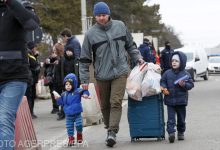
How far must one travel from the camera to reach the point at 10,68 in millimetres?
6395

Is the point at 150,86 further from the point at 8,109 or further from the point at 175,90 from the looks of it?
the point at 8,109

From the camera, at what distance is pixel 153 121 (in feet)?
31.8

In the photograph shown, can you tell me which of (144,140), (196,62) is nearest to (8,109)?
(144,140)

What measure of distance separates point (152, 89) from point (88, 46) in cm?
114

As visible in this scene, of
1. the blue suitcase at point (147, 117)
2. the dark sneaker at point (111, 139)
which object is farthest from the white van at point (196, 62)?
the dark sneaker at point (111, 139)

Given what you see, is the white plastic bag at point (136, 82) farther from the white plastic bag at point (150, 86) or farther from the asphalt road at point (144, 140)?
the asphalt road at point (144, 140)

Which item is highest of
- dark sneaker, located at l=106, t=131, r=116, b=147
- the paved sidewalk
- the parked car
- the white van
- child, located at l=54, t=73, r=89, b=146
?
child, located at l=54, t=73, r=89, b=146

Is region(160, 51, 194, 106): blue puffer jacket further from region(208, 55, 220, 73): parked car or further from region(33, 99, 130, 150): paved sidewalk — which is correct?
region(208, 55, 220, 73): parked car

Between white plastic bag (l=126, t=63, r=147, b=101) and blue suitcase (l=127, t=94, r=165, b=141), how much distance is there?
0.18m

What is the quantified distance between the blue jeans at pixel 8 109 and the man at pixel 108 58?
A: 2.98m

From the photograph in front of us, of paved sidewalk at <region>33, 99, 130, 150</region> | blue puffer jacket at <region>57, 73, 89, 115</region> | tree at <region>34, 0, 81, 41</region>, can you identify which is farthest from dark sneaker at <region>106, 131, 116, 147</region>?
tree at <region>34, 0, 81, 41</region>

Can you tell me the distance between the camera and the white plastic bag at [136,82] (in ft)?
31.2

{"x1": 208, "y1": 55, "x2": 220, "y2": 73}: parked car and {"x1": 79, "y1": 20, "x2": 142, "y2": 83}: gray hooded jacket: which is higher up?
{"x1": 79, "y1": 20, "x2": 142, "y2": 83}: gray hooded jacket

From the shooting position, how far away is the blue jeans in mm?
6387
